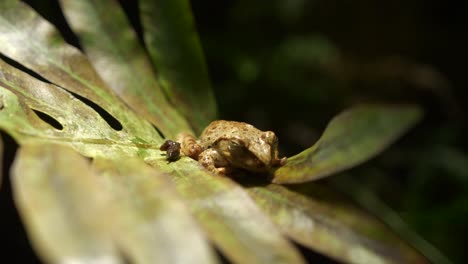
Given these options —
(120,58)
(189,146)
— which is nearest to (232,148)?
(189,146)

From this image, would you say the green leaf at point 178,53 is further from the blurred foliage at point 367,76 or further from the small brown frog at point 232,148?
the blurred foliage at point 367,76

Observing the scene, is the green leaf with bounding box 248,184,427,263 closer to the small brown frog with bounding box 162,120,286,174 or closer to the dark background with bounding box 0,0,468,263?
the small brown frog with bounding box 162,120,286,174

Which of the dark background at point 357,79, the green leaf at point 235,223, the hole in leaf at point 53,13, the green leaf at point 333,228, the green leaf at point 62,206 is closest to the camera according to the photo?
the green leaf at point 62,206

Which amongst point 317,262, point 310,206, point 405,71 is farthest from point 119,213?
point 405,71

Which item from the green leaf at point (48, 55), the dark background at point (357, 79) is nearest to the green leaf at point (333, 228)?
the green leaf at point (48, 55)

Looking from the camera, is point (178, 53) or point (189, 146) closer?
point (189, 146)

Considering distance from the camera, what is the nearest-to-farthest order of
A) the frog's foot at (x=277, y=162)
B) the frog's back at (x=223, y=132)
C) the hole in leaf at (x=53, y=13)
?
the frog's foot at (x=277, y=162) → the frog's back at (x=223, y=132) → the hole in leaf at (x=53, y=13)

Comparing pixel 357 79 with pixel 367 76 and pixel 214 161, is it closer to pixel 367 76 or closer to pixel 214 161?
pixel 367 76

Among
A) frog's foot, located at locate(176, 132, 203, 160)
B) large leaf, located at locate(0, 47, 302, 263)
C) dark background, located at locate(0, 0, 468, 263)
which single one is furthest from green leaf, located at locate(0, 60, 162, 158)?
dark background, located at locate(0, 0, 468, 263)
